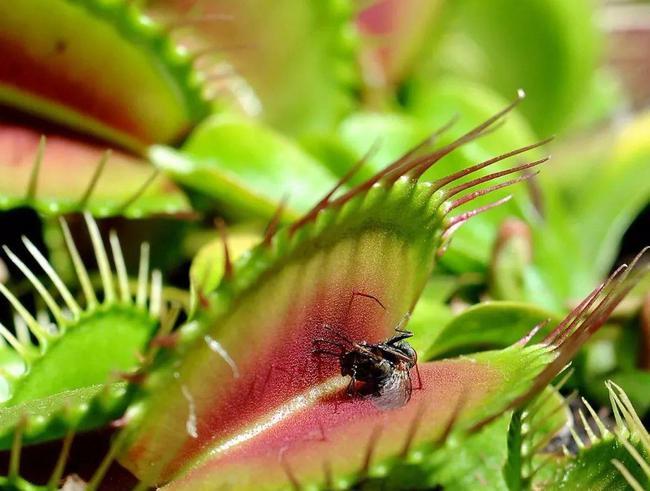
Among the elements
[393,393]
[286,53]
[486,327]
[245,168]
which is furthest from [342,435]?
[286,53]

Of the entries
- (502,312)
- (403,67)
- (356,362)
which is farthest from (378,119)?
(356,362)

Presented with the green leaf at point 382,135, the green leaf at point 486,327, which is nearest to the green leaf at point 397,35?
the green leaf at point 382,135

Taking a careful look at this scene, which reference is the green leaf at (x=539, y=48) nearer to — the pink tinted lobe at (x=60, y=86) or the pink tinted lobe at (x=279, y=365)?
the pink tinted lobe at (x=60, y=86)

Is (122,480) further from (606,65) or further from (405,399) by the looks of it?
(606,65)

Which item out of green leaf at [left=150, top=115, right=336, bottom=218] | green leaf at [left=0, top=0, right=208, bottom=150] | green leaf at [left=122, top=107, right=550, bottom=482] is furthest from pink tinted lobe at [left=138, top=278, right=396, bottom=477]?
green leaf at [left=0, top=0, right=208, bottom=150]

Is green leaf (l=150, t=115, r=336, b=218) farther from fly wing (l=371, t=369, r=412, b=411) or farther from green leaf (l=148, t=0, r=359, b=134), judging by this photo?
fly wing (l=371, t=369, r=412, b=411)
